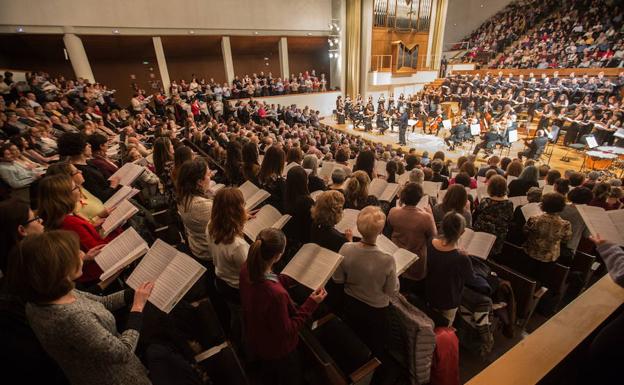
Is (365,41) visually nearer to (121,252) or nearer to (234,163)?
(234,163)

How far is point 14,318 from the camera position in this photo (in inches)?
42.8

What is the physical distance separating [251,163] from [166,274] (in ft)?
6.41

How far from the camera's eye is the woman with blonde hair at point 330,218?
6.52 feet

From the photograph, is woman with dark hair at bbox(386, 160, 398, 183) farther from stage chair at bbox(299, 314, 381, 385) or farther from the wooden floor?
the wooden floor

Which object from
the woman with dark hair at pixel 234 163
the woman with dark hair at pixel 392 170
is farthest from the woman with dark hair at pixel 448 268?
the woman with dark hair at pixel 234 163

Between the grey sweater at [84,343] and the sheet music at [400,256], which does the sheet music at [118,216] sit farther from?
the sheet music at [400,256]

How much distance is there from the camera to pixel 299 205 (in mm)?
2426

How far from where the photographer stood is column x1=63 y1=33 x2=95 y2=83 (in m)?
9.88

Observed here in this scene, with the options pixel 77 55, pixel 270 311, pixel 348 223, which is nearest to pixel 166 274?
pixel 270 311

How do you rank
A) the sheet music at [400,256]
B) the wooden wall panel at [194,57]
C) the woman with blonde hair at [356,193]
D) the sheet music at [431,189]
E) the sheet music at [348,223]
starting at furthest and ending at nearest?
the wooden wall panel at [194,57] → the sheet music at [431,189] → the woman with blonde hair at [356,193] → the sheet music at [348,223] → the sheet music at [400,256]

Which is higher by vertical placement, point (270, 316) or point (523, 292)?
point (270, 316)

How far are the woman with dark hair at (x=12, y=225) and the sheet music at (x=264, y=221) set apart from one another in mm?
1190

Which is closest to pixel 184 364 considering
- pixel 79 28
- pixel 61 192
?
pixel 61 192

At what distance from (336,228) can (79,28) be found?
12.6 metres
